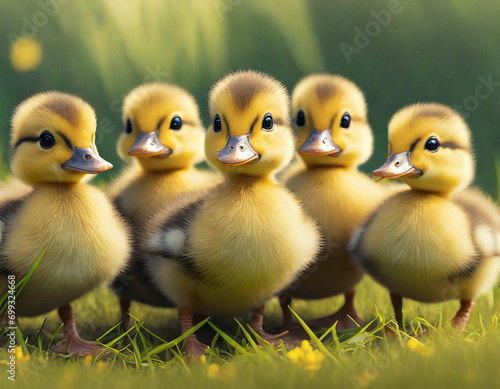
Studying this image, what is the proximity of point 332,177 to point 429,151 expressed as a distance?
42 centimetres

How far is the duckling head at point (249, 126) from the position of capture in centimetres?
182

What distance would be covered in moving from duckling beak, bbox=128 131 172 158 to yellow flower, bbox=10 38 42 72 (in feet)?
3.77

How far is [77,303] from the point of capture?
8.46 ft

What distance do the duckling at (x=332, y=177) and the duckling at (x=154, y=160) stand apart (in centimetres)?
40

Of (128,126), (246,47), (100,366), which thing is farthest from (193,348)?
(246,47)

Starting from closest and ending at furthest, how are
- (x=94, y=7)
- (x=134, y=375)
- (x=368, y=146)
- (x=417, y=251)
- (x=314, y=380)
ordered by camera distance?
(x=314, y=380) → (x=134, y=375) → (x=417, y=251) → (x=368, y=146) → (x=94, y=7)

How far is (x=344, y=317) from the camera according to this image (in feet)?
8.11

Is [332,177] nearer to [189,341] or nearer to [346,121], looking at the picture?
[346,121]

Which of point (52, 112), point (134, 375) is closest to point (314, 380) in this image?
point (134, 375)

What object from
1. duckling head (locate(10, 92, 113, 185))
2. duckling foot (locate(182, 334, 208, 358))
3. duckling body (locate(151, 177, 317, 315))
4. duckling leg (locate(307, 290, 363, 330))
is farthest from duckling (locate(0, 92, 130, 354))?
duckling leg (locate(307, 290, 363, 330))

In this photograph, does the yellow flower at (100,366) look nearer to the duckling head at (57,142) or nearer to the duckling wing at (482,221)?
the duckling head at (57,142)

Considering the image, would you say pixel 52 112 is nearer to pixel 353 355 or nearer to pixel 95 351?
pixel 95 351

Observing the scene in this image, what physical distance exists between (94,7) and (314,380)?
2.35m

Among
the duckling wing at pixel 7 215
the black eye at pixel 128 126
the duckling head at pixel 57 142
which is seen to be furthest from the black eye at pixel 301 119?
the duckling wing at pixel 7 215
